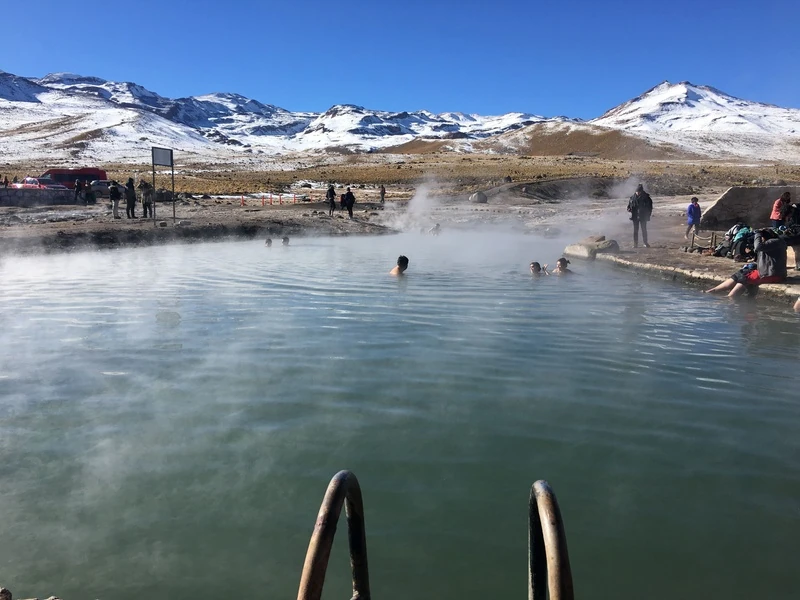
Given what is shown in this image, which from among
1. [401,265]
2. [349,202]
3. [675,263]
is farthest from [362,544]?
[349,202]

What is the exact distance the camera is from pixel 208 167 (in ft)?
281

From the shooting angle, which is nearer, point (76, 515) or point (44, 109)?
point (76, 515)

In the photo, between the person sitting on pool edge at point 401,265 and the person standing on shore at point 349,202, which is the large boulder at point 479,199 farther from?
the person sitting on pool edge at point 401,265

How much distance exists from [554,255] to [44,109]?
615ft

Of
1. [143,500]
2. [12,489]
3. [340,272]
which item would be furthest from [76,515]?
[340,272]

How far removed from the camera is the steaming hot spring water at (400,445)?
3391mm

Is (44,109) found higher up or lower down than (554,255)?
higher up

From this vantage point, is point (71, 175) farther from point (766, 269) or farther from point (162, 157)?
point (766, 269)

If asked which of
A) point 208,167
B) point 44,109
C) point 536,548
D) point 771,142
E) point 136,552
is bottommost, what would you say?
point 136,552

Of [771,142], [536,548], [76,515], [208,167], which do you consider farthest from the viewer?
[771,142]

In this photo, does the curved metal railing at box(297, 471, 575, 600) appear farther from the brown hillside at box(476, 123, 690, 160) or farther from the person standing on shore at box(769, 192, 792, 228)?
the brown hillside at box(476, 123, 690, 160)

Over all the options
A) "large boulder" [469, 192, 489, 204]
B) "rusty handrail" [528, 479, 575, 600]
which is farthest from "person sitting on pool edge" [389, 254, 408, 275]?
"large boulder" [469, 192, 489, 204]

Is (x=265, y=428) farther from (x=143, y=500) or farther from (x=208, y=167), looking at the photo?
(x=208, y=167)

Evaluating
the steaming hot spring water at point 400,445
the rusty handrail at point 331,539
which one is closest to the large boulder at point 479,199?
the steaming hot spring water at point 400,445
